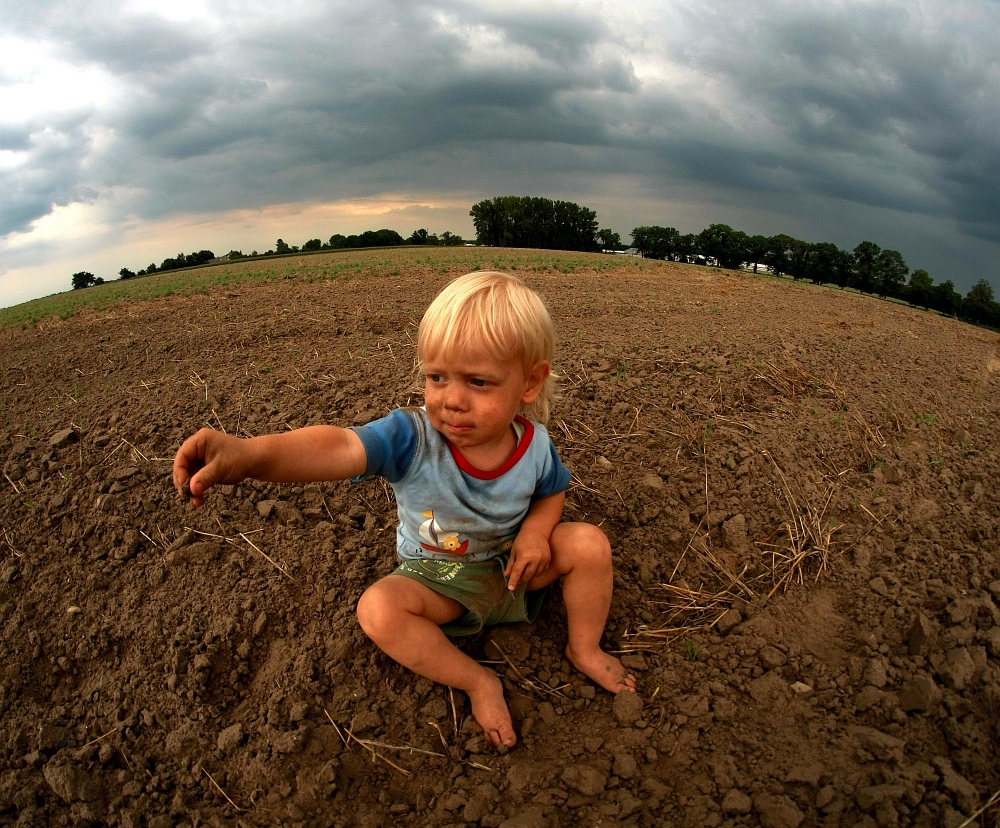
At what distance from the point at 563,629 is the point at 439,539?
63cm

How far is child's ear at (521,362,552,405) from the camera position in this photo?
6.44ft

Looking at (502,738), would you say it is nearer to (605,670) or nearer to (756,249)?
(605,670)

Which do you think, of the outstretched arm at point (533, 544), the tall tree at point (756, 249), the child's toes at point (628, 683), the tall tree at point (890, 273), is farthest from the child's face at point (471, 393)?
the tall tree at point (756, 249)

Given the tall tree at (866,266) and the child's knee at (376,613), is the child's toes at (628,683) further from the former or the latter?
the tall tree at (866,266)

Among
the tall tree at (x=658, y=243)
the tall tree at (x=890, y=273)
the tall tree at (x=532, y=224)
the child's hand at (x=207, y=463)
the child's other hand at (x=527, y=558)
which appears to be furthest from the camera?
the tall tree at (x=532, y=224)

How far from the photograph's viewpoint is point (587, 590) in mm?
2062

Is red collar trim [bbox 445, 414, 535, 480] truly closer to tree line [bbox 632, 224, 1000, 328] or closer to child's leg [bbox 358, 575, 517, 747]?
child's leg [bbox 358, 575, 517, 747]

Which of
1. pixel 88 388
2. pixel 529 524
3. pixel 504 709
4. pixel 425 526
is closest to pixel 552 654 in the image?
pixel 504 709

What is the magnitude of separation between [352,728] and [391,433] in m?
0.94

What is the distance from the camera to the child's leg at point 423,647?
6.20 ft

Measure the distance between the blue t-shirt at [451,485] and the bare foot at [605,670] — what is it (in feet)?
1.50

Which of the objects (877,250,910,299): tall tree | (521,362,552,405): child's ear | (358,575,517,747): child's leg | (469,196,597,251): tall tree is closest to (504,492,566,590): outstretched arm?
(358,575,517,747): child's leg

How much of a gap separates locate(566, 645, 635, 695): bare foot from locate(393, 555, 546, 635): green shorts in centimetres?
24

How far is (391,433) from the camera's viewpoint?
1862 millimetres
